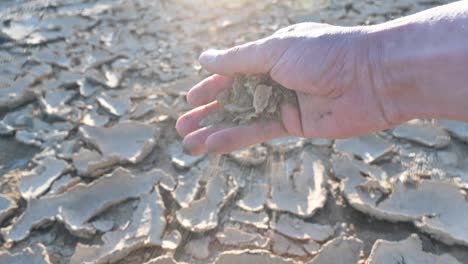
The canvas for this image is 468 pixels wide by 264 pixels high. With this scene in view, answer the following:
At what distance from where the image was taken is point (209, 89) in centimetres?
147

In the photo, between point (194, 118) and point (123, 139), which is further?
point (123, 139)

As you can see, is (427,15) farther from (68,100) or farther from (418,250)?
(68,100)

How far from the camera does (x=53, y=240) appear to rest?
55.0 inches

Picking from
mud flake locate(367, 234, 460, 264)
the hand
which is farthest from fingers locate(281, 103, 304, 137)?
mud flake locate(367, 234, 460, 264)

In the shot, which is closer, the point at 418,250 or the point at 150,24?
the point at 418,250

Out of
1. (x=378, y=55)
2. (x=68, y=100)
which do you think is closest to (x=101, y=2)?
(x=68, y=100)

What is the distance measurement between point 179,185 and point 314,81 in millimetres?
572

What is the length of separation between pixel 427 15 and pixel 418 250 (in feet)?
1.94

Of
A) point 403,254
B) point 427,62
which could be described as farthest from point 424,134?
point 427,62

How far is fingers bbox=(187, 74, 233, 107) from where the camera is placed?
1.46 meters

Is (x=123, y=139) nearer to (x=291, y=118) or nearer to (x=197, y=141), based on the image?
(x=197, y=141)

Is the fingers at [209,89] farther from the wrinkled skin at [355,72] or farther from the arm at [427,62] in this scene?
the arm at [427,62]

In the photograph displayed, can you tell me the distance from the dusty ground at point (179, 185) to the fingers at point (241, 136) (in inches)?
9.3

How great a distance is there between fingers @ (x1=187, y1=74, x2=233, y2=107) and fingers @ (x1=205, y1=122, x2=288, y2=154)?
199 mm
